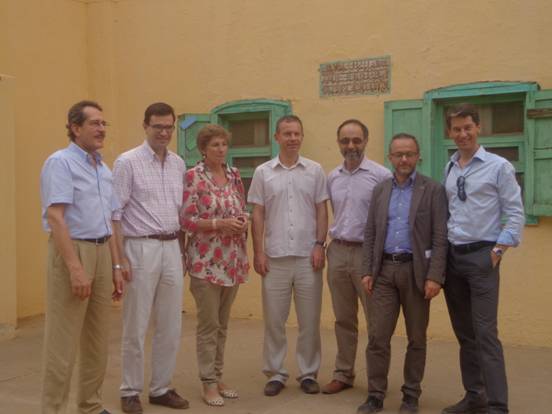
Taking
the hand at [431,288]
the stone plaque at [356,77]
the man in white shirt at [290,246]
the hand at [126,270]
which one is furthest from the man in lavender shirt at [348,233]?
the stone plaque at [356,77]

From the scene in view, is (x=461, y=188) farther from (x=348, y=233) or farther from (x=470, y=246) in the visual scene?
(x=348, y=233)

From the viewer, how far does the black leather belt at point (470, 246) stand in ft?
14.8

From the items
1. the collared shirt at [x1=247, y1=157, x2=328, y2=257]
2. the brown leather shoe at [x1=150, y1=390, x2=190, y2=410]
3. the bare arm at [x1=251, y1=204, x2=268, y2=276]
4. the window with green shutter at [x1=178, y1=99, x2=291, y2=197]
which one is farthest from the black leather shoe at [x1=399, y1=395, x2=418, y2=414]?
the window with green shutter at [x1=178, y1=99, x2=291, y2=197]

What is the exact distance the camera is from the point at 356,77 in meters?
7.34

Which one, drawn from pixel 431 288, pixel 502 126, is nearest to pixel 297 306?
pixel 431 288

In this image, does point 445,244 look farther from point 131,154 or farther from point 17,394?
point 17,394

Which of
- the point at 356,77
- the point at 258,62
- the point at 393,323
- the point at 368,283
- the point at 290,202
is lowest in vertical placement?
the point at 393,323

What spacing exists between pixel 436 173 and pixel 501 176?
99.3 inches

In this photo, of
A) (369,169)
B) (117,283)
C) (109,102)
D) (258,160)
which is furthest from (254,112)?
(117,283)

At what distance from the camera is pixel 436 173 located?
702cm

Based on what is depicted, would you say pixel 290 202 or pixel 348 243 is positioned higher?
pixel 290 202

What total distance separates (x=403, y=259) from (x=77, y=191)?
78.6 inches

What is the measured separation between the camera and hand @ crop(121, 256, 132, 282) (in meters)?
4.77

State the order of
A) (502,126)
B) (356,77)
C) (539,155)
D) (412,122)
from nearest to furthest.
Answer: (539,155)
(502,126)
(412,122)
(356,77)
